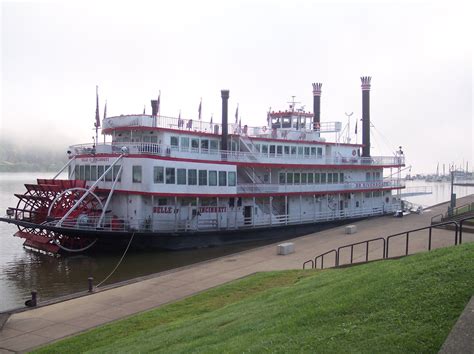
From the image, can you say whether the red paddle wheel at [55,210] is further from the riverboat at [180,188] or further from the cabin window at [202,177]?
the cabin window at [202,177]

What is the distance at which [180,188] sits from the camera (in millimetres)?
24188

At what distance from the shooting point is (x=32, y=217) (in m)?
25.4

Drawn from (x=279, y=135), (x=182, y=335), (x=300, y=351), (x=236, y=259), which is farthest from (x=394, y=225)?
(x=300, y=351)

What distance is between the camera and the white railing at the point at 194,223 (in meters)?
23.0

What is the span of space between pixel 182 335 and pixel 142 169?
16.0 meters

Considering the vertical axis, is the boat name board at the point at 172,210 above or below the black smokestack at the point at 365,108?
below

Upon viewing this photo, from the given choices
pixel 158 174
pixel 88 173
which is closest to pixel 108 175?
pixel 88 173

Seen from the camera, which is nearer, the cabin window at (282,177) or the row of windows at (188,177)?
the row of windows at (188,177)

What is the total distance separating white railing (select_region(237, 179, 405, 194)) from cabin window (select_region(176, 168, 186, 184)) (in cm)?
414

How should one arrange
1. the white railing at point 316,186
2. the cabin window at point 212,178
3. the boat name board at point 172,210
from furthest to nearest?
the white railing at point 316,186
the cabin window at point 212,178
the boat name board at point 172,210

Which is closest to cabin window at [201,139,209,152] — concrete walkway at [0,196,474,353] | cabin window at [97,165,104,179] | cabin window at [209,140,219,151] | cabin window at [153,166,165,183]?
cabin window at [209,140,219,151]

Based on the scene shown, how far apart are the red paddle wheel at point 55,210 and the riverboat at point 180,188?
5cm

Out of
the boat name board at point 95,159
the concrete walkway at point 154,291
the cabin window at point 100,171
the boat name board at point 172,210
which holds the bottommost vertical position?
the concrete walkway at point 154,291

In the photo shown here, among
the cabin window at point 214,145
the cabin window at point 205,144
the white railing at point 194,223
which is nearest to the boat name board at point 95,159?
the white railing at point 194,223
